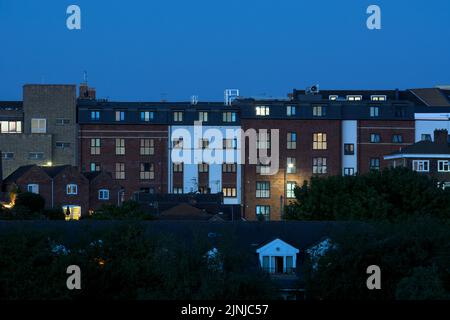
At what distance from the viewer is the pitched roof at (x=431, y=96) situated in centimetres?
12600

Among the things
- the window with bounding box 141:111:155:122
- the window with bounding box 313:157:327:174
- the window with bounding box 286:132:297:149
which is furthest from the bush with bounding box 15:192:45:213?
the window with bounding box 313:157:327:174

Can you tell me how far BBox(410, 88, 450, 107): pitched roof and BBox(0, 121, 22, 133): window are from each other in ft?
130

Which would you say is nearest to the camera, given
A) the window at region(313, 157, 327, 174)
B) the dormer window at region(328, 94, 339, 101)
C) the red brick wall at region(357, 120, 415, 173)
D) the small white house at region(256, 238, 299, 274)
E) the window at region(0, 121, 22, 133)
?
the small white house at region(256, 238, 299, 274)

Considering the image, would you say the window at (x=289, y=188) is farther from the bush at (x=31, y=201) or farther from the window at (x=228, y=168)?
the bush at (x=31, y=201)

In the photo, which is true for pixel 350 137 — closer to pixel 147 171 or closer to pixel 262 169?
pixel 262 169

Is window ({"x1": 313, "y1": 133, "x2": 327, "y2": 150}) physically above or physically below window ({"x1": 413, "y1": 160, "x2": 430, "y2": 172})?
A: above

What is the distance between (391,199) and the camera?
2926 inches

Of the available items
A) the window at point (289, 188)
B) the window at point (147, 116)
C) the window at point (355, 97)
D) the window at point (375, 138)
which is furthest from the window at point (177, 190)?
the window at point (355, 97)

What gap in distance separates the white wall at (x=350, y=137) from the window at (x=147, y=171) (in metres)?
17.7

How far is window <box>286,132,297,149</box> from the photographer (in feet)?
391

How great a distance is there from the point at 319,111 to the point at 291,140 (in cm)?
377

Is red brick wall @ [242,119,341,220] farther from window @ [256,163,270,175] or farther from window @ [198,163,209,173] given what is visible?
window @ [198,163,209,173]
